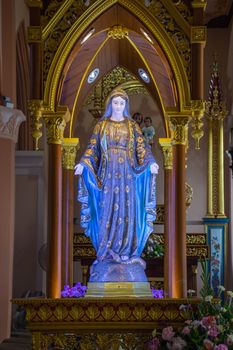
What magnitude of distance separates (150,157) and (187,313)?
8.00ft

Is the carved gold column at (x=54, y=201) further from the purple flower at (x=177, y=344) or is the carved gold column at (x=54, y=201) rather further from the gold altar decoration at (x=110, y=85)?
the gold altar decoration at (x=110, y=85)

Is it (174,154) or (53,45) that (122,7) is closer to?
(53,45)

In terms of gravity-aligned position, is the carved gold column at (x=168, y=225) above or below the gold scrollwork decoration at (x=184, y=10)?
below

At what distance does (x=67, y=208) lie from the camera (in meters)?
11.3

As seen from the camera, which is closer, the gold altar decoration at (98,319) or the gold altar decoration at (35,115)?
the gold altar decoration at (98,319)

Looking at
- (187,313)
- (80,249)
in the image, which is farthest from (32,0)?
(80,249)

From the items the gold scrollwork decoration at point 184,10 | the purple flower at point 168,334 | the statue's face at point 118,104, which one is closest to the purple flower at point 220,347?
the purple flower at point 168,334

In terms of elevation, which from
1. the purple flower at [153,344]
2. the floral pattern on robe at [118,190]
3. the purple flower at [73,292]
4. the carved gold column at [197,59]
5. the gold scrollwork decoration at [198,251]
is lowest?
the purple flower at [153,344]

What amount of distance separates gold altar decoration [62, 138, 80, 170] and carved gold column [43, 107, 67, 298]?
953 mm

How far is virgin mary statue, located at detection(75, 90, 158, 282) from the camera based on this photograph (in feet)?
31.1

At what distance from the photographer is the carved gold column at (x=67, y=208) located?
11.2 metres

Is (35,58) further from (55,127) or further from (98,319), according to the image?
(98,319)

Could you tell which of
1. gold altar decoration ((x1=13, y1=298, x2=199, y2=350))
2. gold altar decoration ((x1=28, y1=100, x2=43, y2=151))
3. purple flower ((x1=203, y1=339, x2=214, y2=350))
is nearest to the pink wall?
gold altar decoration ((x1=28, y1=100, x2=43, y2=151))

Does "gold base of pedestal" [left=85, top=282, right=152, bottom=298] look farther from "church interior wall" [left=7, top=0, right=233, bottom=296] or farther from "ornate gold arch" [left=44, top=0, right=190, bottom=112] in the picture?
"church interior wall" [left=7, top=0, right=233, bottom=296]
